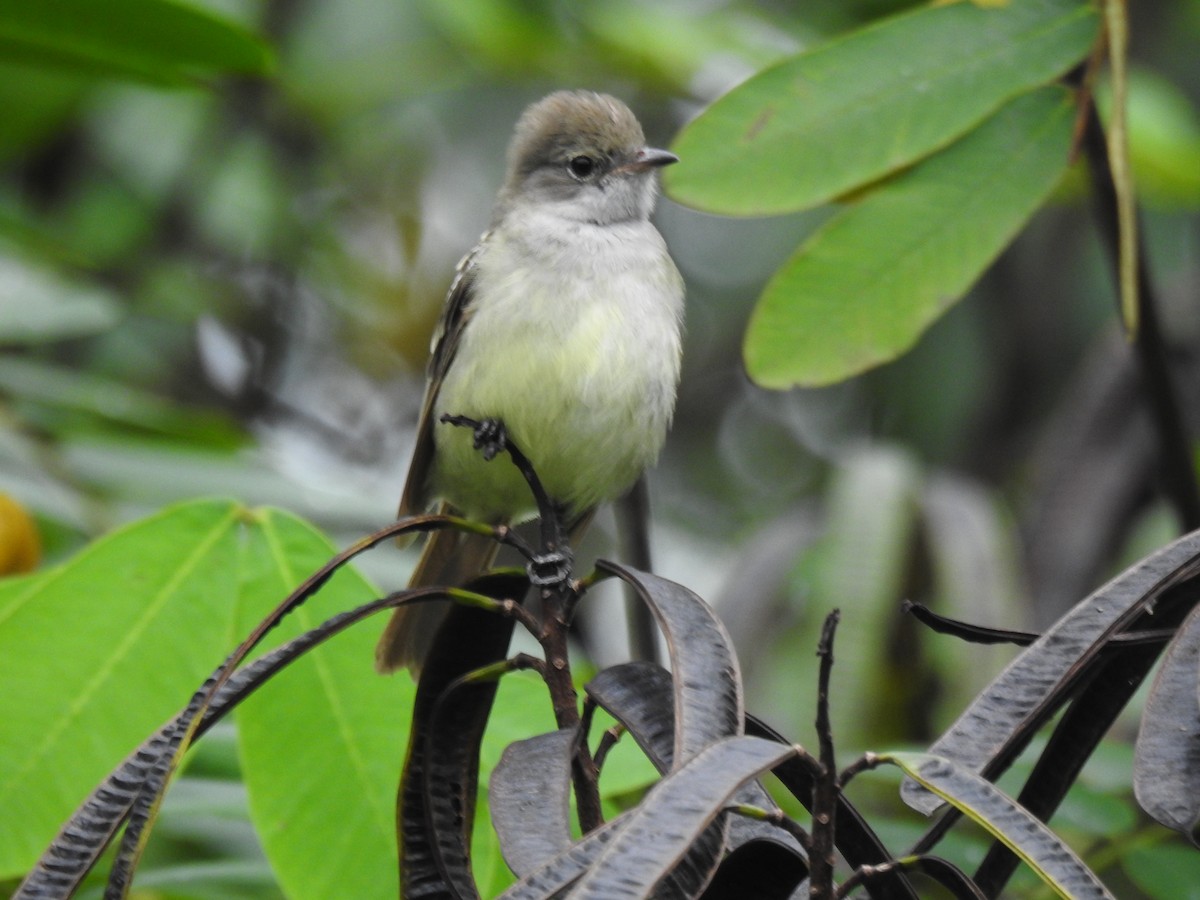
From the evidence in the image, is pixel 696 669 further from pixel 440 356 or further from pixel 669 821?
pixel 440 356

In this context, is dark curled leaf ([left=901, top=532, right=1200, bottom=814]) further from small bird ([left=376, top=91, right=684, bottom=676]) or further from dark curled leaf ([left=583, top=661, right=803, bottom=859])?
small bird ([left=376, top=91, right=684, bottom=676])

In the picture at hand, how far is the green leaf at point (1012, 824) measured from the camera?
3.33 feet

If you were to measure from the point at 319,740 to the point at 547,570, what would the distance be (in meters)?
0.51

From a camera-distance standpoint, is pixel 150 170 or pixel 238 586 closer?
pixel 238 586

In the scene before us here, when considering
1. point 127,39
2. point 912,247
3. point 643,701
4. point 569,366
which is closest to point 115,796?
point 643,701

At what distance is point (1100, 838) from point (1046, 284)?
4.30 metres

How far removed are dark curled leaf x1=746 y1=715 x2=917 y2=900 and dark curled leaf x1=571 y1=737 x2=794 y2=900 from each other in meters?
0.12

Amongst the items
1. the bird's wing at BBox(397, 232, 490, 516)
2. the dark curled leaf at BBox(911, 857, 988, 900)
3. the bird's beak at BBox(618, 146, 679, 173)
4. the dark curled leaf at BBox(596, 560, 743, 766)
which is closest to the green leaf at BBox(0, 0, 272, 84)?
the bird's wing at BBox(397, 232, 490, 516)

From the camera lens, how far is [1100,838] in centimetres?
225

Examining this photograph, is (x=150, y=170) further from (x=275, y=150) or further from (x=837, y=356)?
(x=837, y=356)

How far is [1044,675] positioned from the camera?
118 centimetres

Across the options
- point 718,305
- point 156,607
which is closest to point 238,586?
point 156,607

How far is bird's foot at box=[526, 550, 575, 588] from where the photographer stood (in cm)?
146

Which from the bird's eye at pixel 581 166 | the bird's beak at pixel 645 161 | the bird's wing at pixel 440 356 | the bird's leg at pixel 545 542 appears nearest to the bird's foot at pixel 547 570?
the bird's leg at pixel 545 542
